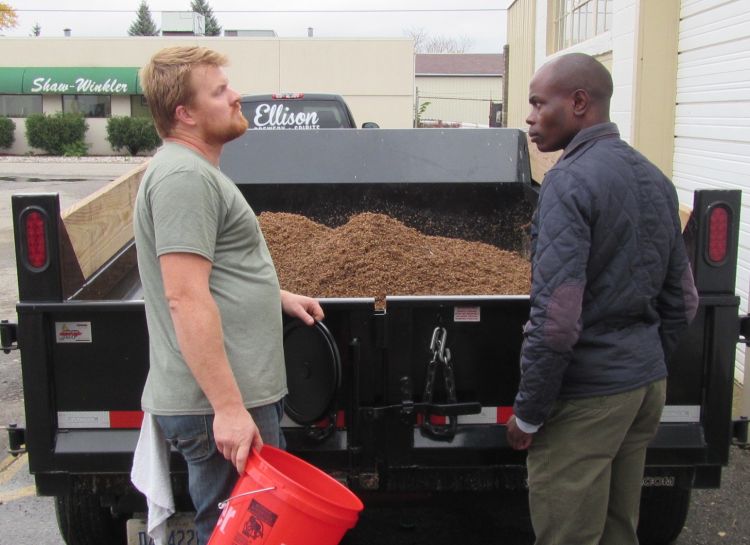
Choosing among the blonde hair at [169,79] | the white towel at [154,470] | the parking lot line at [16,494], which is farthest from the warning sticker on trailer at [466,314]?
the parking lot line at [16,494]

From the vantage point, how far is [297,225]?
183 inches

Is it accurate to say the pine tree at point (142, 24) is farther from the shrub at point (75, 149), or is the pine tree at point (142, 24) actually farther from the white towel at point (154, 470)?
the white towel at point (154, 470)

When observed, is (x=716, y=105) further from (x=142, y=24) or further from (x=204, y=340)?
(x=142, y=24)

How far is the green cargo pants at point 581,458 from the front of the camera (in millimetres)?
2438

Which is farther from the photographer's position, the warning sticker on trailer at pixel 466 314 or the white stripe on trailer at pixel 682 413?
the white stripe on trailer at pixel 682 413

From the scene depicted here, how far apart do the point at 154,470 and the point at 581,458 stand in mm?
1195

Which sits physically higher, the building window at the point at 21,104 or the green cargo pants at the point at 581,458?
the building window at the point at 21,104

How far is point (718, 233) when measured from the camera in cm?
296

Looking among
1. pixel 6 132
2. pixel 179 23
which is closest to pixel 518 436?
pixel 6 132

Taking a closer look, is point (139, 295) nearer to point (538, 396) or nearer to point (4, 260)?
point (538, 396)

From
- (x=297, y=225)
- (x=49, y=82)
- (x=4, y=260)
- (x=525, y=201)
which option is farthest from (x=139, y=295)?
(x=49, y=82)

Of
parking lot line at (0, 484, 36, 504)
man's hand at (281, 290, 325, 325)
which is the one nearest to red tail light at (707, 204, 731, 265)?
man's hand at (281, 290, 325, 325)

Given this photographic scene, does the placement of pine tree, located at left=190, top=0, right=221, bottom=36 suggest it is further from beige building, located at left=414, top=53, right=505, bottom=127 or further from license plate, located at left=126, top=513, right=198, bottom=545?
license plate, located at left=126, top=513, right=198, bottom=545

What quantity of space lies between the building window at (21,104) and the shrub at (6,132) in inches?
91.5
